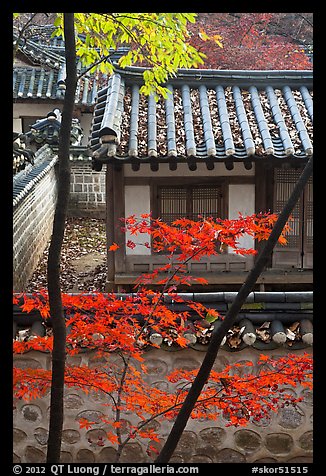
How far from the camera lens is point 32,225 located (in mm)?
8836

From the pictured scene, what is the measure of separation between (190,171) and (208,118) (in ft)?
2.20

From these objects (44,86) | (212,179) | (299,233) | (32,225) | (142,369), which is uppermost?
(44,86)

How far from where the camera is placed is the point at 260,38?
41.5 feet

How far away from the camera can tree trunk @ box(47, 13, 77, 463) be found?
254 centimetres

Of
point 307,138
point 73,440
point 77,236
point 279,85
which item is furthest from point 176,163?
point 77,236

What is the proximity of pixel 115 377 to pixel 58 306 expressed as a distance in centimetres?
121

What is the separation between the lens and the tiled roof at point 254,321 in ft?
12.0

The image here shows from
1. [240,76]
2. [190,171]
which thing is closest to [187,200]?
[190,171]

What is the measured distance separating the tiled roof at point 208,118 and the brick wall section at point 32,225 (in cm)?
183

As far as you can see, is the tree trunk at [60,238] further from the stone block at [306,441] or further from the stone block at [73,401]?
the stone block at [306,441]

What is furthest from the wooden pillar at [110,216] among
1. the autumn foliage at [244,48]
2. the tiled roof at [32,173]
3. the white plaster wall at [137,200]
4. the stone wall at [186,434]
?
the autumn foliage at [244,48]

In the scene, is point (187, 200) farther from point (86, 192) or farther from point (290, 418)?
point (86, 192)

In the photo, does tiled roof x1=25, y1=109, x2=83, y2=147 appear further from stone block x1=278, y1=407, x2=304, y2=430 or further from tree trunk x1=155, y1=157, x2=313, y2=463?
tree trunk x1=155, y1=157, x2=313, y2=463
